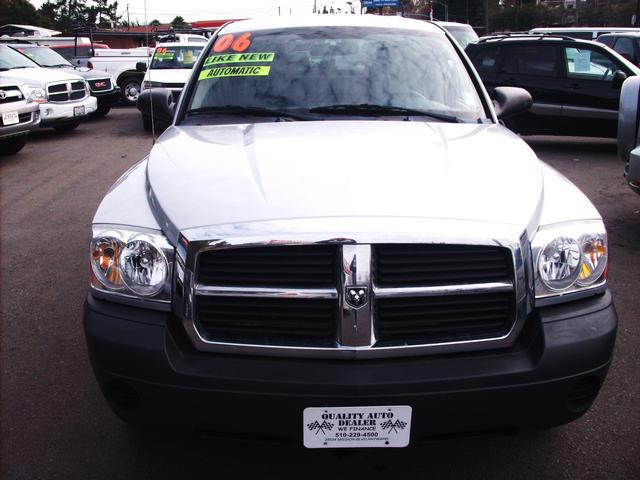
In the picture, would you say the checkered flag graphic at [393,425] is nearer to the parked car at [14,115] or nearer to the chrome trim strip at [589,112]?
the chrome trim strip at [589,112]

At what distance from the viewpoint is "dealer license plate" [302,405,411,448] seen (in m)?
2.23

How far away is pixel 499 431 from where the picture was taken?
237cm

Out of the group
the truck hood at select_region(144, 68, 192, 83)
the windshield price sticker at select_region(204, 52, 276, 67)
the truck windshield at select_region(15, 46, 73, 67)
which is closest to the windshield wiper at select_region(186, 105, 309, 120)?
the windshield price sticker at select_region(204, 52, 276, 67)

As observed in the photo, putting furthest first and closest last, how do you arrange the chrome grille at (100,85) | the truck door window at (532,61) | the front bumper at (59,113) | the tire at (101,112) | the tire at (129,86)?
the tire at (129,86)
the tire at (101,112)
the chrome grille at (100,85)
the front bumper at (59,113)
the truck door window at (532,61)

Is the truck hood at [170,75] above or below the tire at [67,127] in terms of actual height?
above

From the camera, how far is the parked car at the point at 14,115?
1005cm

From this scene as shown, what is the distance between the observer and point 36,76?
12648 mm

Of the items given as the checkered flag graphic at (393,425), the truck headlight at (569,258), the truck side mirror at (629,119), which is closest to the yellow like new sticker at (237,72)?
the truck headlight at (569,258)

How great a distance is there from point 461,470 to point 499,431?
20.5 inches

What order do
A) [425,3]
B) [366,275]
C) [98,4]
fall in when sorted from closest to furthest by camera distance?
[366,275]
[425,3]
[98,4]

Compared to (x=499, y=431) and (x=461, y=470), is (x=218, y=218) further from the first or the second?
(x=461, y=470)

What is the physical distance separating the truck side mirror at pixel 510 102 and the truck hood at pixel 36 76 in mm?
10210

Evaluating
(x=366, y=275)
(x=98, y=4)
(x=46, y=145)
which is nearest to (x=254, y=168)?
(x=366, y=275)

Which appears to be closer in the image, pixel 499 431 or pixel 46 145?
pixel 499 431
